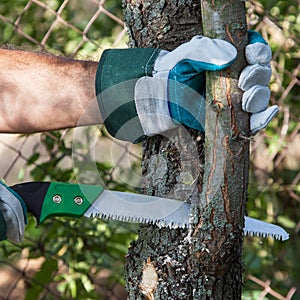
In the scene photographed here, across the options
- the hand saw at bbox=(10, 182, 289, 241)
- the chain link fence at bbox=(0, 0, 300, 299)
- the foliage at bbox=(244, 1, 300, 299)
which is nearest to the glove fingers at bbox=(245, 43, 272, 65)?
the hand saw at bbox=(10, 182, 289, 241)

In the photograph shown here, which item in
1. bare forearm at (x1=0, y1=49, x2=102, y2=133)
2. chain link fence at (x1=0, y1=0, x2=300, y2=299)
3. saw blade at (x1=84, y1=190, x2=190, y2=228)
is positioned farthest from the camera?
chain link fence at (x1=0, y1=0, x2=300, y2=299)

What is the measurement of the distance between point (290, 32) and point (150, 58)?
1242 mm

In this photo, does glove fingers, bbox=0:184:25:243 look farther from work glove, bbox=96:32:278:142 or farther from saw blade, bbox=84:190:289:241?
work glove, bbox=96:32:278:142

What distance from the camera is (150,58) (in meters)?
1.48

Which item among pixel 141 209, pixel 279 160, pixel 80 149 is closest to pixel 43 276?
pixel 80 149

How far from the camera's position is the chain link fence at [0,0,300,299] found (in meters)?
2.36

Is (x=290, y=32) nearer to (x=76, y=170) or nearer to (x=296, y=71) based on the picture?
(x=296, y=71)

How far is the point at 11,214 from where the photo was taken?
58.8 inches

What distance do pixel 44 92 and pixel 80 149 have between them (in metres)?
0.53

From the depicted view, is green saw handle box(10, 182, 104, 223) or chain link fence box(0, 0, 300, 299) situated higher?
green saw handle box(10, 182, 104, 223)

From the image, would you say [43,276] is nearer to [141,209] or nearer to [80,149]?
[80,149]

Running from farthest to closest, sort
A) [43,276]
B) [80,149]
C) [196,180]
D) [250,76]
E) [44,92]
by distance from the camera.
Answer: [43,276], [80,149], [44,92], [196,180], [250,76]

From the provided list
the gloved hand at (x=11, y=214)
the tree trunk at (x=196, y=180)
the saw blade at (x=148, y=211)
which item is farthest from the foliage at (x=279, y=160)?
the gloved hand at (x=11, y=214)

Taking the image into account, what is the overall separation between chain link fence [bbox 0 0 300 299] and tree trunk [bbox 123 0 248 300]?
2.19 ft
